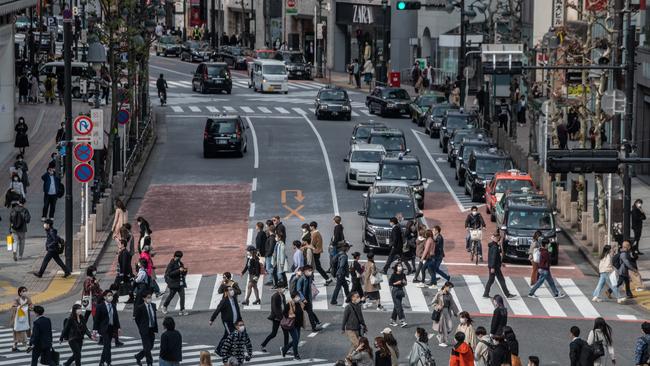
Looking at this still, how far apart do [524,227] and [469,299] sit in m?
5.63

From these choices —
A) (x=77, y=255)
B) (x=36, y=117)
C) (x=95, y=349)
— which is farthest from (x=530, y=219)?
(x=36, y=117)

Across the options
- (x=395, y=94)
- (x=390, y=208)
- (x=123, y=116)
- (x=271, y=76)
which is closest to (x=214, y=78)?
(x=271, y=76)

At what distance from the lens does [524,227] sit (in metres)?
40.2

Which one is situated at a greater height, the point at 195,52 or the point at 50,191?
the point at 195,52

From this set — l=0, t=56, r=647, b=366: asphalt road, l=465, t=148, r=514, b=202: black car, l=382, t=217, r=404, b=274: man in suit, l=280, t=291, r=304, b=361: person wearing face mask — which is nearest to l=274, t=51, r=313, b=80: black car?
l=0, t=56, r=647, b=366: asphalt road

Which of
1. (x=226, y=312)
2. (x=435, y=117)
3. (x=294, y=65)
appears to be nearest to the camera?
(x=226, y=312)

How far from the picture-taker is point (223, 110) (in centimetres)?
7681

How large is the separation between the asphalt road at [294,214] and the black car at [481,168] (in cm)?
66

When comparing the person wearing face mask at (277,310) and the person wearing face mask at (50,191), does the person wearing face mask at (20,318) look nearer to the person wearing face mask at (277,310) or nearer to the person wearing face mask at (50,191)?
the person wearing face mask at (277,310)

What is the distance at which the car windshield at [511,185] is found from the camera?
46125 mm

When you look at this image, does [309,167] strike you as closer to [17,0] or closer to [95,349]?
[17,0]

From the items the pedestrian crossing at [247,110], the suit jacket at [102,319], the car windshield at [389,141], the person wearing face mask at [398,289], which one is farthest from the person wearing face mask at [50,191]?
the pedestrian crossing at [247,110]

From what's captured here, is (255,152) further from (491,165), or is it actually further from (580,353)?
(580,353)

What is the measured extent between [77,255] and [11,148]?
2251cm
